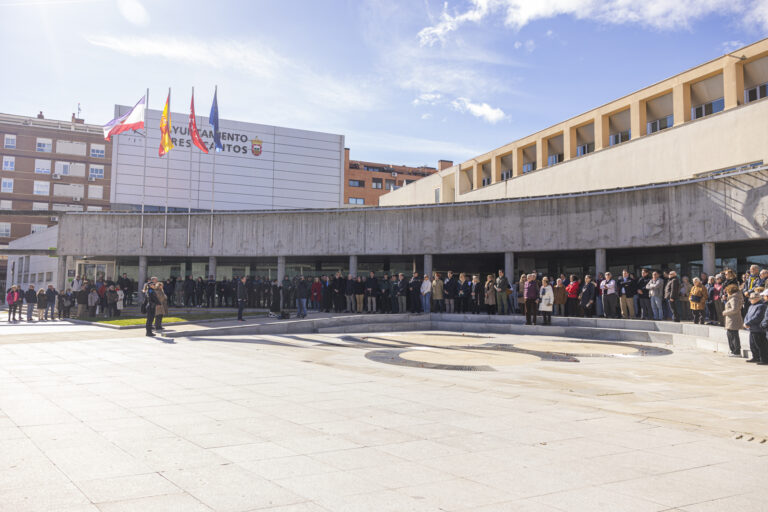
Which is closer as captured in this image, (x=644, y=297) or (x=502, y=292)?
(x=644, y=297)

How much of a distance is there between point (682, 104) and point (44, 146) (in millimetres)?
70897

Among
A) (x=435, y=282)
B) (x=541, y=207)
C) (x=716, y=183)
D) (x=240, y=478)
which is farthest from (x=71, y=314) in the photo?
(x=716, y=183)

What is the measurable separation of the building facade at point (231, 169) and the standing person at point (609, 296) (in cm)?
3857

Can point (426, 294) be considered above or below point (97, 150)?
below

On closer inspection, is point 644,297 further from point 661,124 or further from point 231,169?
point 231,169

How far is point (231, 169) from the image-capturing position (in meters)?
55.7

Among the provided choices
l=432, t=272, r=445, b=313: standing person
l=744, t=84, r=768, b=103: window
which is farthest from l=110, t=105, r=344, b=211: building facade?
l=744, t=84, r=768, b=103: window

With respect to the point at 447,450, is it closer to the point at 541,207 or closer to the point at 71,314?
the point at 541,207

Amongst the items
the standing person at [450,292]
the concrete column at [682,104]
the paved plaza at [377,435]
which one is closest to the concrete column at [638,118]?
the concrete column at [682,104]

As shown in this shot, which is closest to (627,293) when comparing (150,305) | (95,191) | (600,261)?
(600,261)

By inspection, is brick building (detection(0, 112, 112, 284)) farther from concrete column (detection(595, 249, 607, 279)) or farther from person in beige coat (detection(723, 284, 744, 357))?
person in beige coat (detection(723, 284, 744, 357))

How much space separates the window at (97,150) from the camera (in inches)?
2835

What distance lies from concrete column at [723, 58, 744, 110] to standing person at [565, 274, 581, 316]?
12.2 m

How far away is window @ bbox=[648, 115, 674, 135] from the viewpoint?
98.0ft
